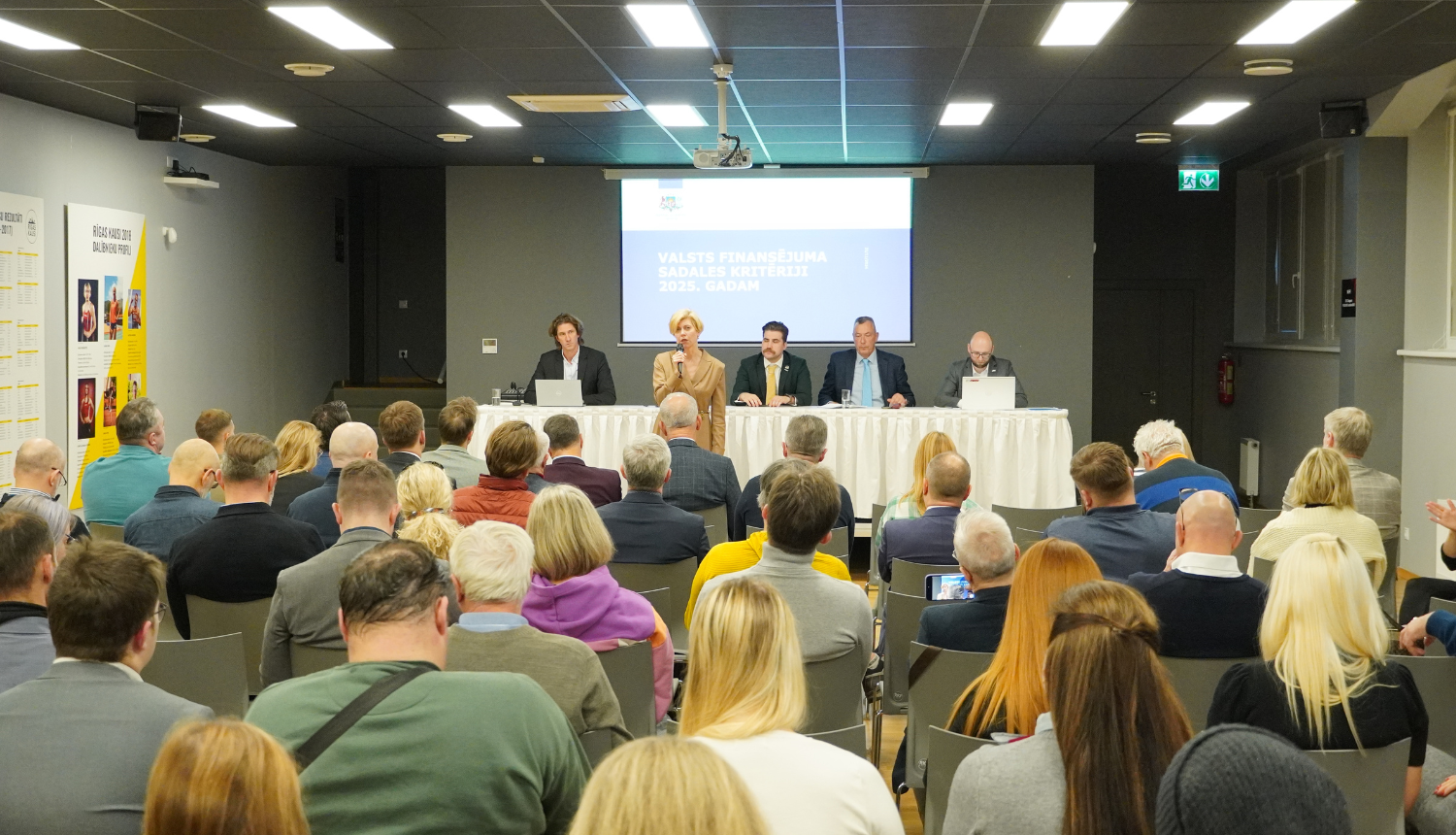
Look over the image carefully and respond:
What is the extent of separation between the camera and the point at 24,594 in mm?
2707

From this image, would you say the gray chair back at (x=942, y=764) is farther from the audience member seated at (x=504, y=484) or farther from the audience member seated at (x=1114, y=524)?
the audience member seated at (x=504, y=484)

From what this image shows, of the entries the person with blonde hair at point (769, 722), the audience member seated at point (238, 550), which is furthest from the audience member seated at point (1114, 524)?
the audience member seated at point (238, 550)

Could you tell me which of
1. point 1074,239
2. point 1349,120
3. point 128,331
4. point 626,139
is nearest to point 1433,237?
point 1349,120

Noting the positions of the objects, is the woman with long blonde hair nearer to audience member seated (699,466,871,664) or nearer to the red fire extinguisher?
audience member seated (699,466,871,664)

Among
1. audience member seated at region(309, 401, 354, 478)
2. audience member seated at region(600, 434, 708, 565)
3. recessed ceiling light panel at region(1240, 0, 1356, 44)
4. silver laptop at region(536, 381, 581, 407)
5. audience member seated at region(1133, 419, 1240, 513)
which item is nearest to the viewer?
audience member seated at region(600, 434, 708, 565)

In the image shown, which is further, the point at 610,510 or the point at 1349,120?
the point at 1349,120

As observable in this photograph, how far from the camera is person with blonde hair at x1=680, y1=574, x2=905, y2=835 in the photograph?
179cm

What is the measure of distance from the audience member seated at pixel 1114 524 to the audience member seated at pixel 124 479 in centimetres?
371

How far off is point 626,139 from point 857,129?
1846mm

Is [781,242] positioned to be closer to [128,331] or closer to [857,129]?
[857,129]

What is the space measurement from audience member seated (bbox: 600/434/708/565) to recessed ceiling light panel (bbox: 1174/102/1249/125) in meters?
5.44

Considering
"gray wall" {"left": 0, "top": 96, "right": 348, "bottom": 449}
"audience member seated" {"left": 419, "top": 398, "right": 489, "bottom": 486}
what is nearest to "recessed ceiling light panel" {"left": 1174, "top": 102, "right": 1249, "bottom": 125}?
"audience member seated" {"left": 419, "top": 398, "right": 489, "bottom": 486}

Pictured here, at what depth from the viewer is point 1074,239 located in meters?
11.2

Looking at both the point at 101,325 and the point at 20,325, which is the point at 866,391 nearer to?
the point at 101,325
